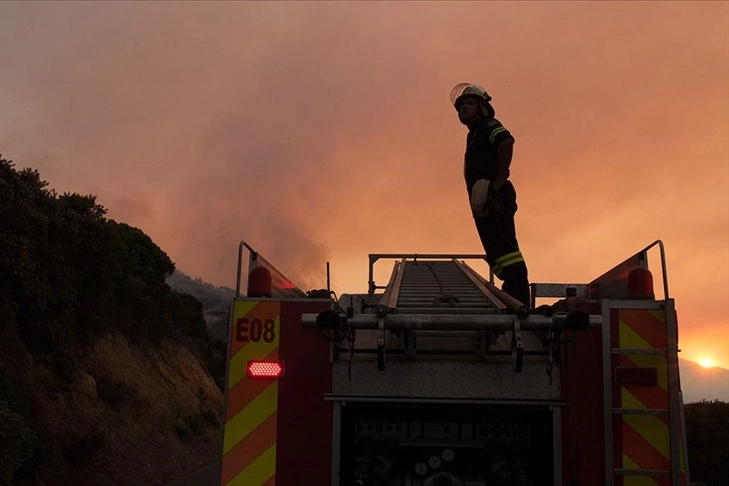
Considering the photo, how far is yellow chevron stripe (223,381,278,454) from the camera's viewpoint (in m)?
4.55

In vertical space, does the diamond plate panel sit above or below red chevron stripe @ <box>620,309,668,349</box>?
below

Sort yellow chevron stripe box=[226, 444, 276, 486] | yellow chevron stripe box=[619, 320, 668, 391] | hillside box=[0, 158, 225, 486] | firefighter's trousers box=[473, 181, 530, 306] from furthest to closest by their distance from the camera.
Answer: hillside box=[0, 158, 225, 486] < firefighter's trousers box=[473, 181, 530, 306] < yellow chevron stripe box=[226, 444, 276, 486] < yellow chevron stripe box=[619, 320, 668, 391]

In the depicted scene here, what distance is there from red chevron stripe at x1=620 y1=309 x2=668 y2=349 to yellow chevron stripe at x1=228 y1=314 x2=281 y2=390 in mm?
2126

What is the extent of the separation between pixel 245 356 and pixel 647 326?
243 cm

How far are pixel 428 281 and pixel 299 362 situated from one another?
2.57 metres

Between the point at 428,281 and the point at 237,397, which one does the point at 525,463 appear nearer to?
the point at 237,397

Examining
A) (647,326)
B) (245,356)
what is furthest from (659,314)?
(245,356)

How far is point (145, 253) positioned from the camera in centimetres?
2648

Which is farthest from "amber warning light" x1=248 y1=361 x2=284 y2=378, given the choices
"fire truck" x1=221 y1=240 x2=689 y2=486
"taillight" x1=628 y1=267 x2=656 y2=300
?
"taillight" x1=628 y1=267 x2=656 y2=300

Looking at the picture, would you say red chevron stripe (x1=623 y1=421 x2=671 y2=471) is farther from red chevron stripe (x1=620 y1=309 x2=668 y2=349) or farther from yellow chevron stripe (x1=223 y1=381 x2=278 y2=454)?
yellow chevron stripe (x1=223 y1=381 x2=278 y2=454)

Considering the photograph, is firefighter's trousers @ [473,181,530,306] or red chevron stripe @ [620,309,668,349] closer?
red chevron stripe @ [620,309,668,349]

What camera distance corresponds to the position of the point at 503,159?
6.43 metres

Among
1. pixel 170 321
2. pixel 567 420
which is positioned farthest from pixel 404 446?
pixel 170 321

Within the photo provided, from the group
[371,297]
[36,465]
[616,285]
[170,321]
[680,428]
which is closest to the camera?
[680,428]
